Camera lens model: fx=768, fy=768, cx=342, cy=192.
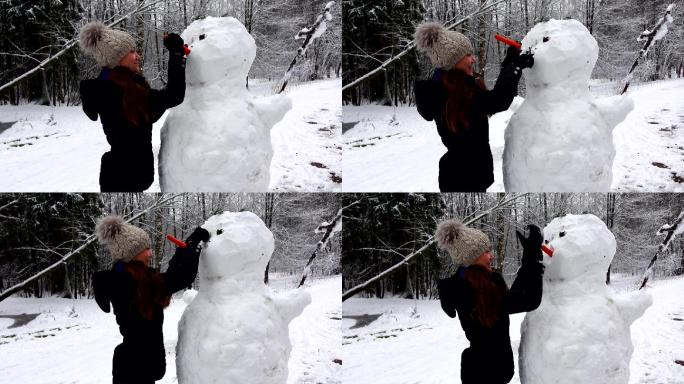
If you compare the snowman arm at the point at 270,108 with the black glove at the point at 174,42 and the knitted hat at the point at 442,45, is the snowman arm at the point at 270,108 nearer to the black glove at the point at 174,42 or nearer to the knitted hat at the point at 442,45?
the black glove at the point at 174,42

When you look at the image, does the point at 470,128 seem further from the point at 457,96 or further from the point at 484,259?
the point at 484,259

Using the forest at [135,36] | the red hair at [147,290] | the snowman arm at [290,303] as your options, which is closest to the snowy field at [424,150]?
the forest at [135,36]

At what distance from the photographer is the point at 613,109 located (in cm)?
297

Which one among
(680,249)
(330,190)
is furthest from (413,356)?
(680,249)

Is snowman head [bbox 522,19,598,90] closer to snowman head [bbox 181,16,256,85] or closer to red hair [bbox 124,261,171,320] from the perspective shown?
snowman head [bbox 181,16,256,85]

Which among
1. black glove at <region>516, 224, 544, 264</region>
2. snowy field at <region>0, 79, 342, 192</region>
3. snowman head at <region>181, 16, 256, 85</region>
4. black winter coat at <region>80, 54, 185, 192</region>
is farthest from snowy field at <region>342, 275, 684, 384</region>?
snowman head at <region>181, 16, 256, 85</region>

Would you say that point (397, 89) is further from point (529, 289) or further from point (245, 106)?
point (529, 289)

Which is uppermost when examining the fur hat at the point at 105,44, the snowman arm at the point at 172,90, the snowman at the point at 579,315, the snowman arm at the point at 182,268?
the fur hat at the point at 105,44

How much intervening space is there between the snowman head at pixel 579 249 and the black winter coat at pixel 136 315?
4.43 feet

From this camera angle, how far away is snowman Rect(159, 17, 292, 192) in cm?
290

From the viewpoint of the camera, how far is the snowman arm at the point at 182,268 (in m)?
2.83

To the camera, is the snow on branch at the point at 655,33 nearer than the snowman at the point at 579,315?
No

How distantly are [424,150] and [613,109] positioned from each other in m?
1.01

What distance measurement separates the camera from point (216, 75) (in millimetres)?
2924
